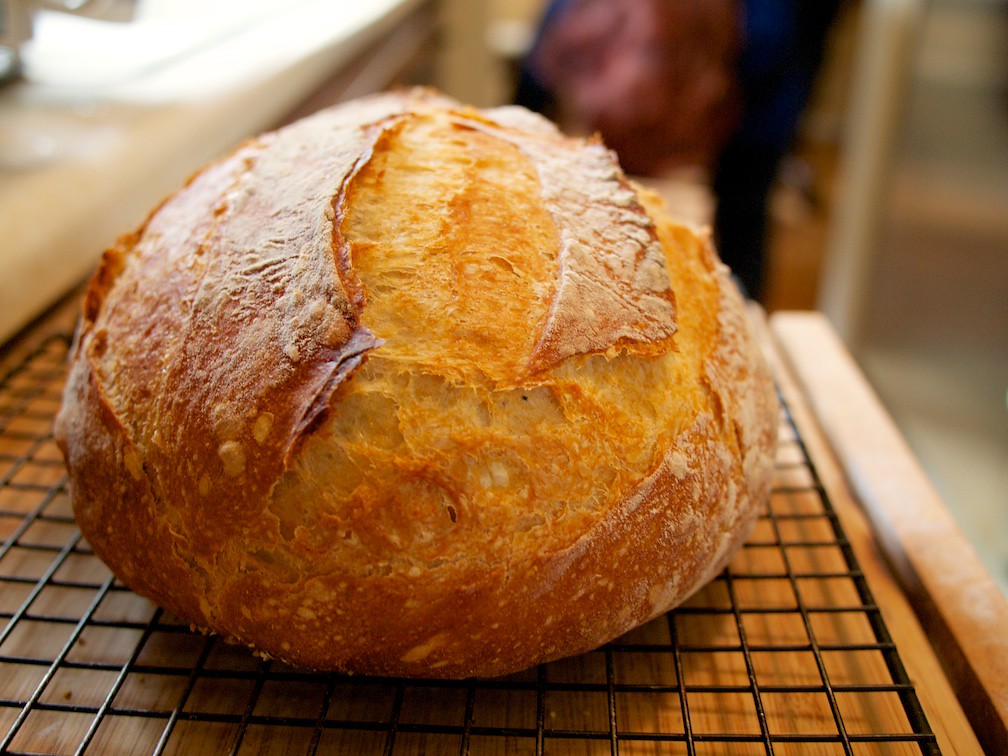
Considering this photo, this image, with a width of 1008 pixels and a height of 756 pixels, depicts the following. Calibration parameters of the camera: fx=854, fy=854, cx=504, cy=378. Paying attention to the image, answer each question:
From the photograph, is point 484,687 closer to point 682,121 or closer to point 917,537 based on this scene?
point 917,537

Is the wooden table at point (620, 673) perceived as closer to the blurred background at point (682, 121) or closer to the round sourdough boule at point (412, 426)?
the round sourdough boule at point (412, 426)

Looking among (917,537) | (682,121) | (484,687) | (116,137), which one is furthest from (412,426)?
(682,121)

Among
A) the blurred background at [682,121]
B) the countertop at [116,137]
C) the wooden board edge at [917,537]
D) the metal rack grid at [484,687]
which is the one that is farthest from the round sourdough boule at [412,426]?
the blurred background at [682,121]

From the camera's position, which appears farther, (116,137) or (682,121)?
(682,121)

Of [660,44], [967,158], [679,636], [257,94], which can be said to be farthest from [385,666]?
[967,158]

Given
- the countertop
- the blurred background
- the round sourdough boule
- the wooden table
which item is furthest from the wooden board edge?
the countertop

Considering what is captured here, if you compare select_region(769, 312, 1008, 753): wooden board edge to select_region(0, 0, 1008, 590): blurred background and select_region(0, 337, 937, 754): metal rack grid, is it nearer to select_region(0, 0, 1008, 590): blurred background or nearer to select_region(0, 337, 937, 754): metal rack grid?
select_region(0, 337, 937, 754): metal rack grid
